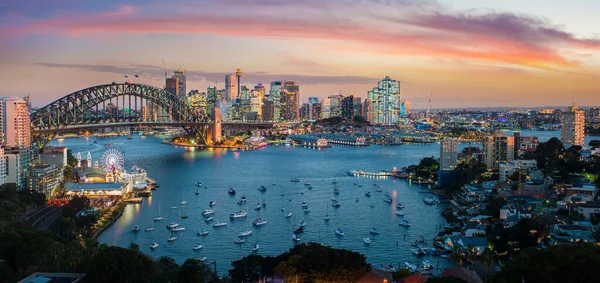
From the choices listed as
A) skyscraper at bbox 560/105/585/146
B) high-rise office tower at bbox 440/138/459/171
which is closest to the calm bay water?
high-rise office tower at bbox 440/138/459/171

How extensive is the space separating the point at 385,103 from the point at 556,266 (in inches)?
2501

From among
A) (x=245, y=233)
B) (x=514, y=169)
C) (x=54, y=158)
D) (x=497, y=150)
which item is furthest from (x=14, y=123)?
(x=497, y=150)

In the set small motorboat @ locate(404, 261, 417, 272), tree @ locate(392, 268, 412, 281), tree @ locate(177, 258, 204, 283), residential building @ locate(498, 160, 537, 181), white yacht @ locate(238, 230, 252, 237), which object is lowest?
small motorboat @ locate(404, 261, 417, 272)

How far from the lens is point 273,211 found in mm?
13195

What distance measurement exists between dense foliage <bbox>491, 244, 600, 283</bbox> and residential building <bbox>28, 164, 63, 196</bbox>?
34.9 ft

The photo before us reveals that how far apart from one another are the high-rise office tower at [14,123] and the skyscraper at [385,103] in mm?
52175

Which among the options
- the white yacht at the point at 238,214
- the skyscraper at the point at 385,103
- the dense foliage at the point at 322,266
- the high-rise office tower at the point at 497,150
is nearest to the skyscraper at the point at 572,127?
the high-rise office tower at the point at 497,150

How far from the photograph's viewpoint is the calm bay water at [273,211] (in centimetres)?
1012

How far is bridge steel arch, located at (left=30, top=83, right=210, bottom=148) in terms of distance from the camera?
23078mm

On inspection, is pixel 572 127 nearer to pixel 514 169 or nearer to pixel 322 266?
pixel 514 169

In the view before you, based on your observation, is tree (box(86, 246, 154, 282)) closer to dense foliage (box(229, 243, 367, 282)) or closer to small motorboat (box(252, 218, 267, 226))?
dense foliage (box(229, 243, 367, 282))

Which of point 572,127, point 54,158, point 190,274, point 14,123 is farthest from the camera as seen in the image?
point 572,127

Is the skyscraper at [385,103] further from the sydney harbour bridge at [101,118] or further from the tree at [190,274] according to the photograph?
the tree at [190,274]

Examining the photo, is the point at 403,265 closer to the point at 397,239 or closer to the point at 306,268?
the point at 397,239
